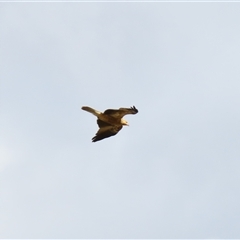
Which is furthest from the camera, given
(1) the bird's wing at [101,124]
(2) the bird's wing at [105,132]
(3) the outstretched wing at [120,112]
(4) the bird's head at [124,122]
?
(2) the bird's wing at [105,132]

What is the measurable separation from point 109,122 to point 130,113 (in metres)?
1.55

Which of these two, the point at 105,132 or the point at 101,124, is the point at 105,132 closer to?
the point at 105,132

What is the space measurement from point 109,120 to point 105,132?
1.11 metres

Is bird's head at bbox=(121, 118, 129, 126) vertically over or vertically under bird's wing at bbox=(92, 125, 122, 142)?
over

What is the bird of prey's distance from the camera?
37.6 metres

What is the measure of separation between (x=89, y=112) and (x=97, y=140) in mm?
1981

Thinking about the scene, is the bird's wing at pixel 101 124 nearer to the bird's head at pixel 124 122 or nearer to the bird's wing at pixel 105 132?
the bird's wing at pixel 105 132

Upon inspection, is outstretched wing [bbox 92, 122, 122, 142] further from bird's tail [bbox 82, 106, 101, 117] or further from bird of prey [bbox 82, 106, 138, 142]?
bird's tail [bbox 82, 106, 101, 117]

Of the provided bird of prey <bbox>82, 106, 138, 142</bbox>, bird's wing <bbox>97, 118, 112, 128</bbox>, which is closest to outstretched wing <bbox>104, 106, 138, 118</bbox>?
bird of prey <bbox>82, 106, 138, 142</bbox>

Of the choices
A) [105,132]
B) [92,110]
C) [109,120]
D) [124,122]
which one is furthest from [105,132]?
[92,110]

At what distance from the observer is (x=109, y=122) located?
38.6 m

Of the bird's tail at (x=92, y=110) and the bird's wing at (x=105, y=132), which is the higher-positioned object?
the bird's tail at (x=92, y=110)

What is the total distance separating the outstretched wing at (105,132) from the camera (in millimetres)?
39094

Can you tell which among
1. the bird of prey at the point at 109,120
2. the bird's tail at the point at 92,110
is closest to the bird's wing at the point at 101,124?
the bird of prey at the point at 109,120
